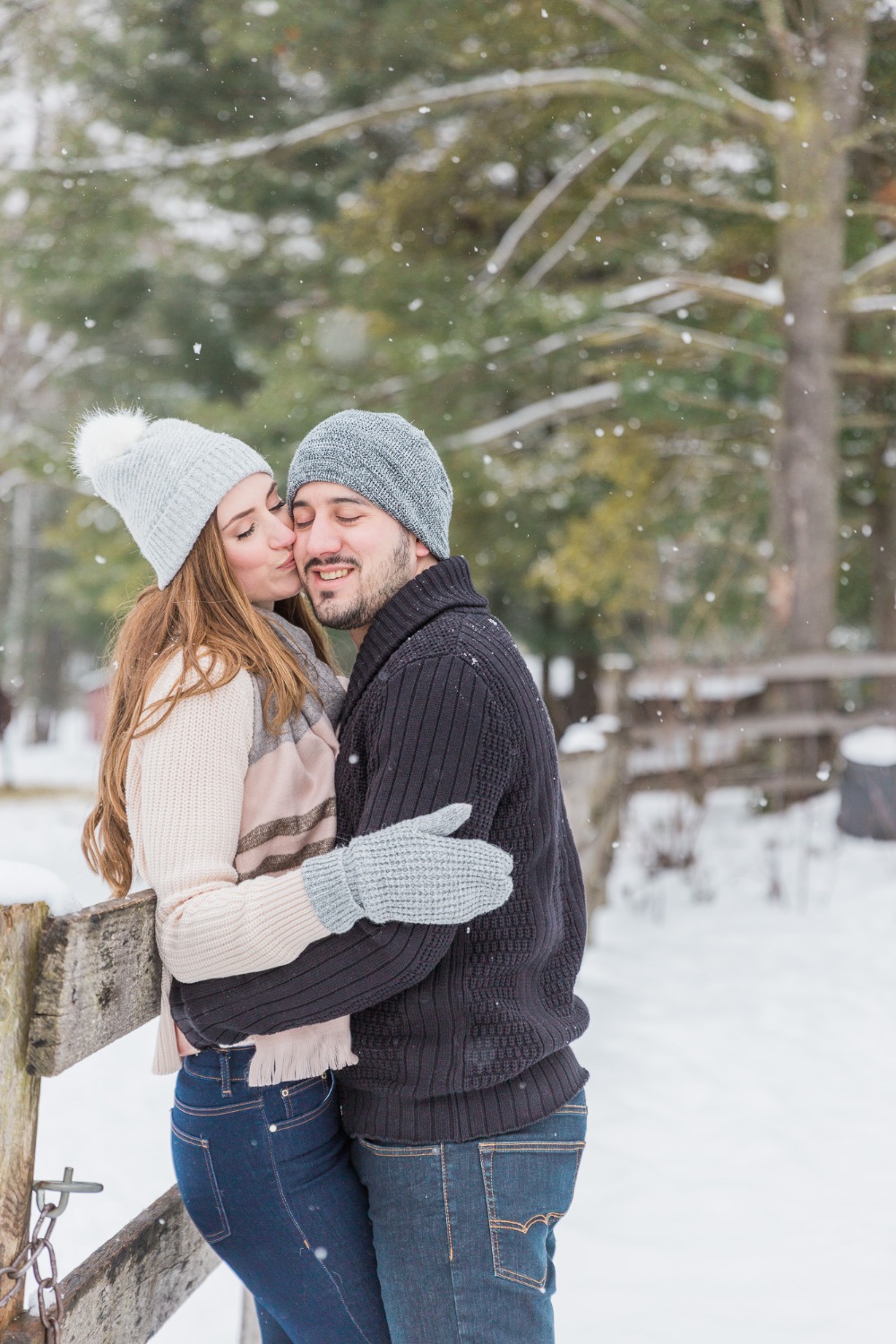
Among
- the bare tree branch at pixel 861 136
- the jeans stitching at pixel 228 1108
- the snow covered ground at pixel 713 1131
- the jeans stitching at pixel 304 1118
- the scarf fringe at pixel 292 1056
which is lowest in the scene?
the snow covered ground at pixel 713 1131

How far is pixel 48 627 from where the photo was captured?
28.4 meters

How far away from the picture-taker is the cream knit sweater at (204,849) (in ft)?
5.05

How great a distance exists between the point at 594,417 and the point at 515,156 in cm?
281

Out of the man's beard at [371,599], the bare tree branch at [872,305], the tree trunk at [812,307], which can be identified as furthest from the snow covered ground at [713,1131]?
the bare tree branch at [872,305]

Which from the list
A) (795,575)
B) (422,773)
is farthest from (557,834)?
(795,575)

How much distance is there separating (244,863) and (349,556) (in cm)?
55

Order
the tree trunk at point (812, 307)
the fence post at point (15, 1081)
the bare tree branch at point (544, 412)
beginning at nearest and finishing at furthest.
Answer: the fence post at point (15, 1081) → the tree trunk at point (812, 307) → the bare tree branch at point (544, 412)

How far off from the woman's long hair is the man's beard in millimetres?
94

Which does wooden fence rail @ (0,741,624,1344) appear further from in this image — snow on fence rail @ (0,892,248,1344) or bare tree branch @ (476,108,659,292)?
bare tree branch @ (476,108,659,292)

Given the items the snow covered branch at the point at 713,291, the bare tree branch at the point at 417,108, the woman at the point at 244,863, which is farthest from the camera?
the snow covered branch at the point at 713,291

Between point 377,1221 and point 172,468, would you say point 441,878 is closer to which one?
point 377,1221

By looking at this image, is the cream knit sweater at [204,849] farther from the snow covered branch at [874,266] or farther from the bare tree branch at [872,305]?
the snow covered branch at [874,266]

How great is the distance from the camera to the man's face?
6.32 feet

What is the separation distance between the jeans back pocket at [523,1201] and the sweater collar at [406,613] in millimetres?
689
